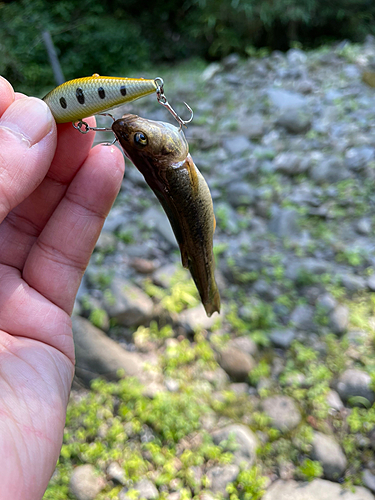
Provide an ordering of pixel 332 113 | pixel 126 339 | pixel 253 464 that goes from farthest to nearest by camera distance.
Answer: pixel 332 113 < pixel 126 339 < pixel 253 464

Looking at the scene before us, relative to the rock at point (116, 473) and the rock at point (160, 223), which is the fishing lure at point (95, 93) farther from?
the rock at point (160, 223)

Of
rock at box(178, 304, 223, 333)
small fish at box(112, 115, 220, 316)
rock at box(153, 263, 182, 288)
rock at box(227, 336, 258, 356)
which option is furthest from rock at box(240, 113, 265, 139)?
small fish at box(112, 115, 220, 316)

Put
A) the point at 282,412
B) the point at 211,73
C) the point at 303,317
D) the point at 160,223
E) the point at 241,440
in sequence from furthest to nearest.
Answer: the point at 211,73 → the point at 160,223 → the point at 303,317 → the point at 282,412 → the point at 241,440

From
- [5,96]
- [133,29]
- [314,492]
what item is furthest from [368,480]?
[133,29]

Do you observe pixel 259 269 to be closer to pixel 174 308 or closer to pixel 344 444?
pixel 174 308

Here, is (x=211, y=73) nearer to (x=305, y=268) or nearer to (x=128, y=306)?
(x=305, y=268)

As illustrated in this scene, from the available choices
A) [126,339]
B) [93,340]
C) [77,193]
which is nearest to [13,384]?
[77,193]

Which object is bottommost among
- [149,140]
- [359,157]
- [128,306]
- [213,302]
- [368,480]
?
[368,480]
